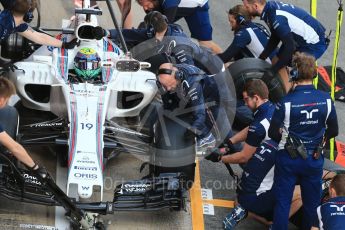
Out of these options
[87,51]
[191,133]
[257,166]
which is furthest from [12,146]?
[257,166]

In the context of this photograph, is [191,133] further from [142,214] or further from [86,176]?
[86,176]

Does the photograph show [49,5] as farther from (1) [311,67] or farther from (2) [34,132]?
(1) [311,67]

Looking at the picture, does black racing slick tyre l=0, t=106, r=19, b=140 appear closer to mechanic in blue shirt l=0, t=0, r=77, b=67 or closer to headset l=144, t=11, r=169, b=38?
mechanic in blue shirt l=0, t=0, r=77, b=67

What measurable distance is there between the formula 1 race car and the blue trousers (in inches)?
34.5

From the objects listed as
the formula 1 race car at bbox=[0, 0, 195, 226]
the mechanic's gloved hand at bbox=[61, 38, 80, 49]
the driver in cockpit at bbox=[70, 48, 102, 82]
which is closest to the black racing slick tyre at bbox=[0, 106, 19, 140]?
the formula 1 race car at bbox=[0, 0, 195, 226]

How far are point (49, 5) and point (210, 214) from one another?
5.28 metres

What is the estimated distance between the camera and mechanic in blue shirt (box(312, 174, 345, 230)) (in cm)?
614

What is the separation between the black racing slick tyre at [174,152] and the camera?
7633 millimetres

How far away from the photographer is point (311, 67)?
705 centimetres

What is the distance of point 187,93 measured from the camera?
7922 mm

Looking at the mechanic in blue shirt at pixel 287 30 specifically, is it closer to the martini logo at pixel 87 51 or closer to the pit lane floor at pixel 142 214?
the pit lane floor at pixel 142 214

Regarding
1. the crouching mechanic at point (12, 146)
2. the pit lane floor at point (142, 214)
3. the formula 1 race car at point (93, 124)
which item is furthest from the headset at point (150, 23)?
the crouching mechanic at point (12, 146)

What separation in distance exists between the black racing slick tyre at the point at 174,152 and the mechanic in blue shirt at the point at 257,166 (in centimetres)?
33

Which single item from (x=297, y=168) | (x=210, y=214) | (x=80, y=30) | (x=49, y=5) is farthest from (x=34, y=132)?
(x=49, y=5)
